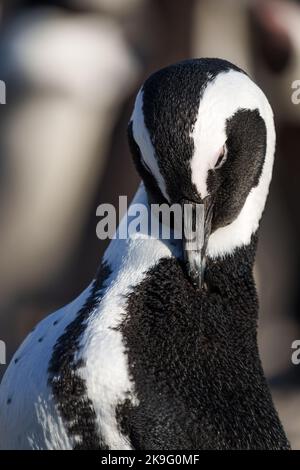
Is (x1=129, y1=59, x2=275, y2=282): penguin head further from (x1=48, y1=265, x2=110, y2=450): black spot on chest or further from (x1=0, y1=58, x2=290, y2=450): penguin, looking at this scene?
(x1=48, y1=265, x2=110, y2=450): black spot on chest

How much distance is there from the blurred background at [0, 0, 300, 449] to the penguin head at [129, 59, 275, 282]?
2.54 meters

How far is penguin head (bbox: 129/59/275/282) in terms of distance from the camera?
1.61m

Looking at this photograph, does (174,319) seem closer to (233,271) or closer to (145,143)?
(233,271)

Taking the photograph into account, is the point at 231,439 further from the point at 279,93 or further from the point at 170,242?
the point at 279,93

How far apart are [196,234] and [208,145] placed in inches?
4.6

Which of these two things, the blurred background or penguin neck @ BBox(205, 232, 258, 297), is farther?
the blurred background

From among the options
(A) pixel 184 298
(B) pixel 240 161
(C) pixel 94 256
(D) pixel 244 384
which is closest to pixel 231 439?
(D) pixel 244 384

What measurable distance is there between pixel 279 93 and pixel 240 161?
2873 mm

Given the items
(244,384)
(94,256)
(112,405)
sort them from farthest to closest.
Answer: (94,256) → (244,384) → (112,405)

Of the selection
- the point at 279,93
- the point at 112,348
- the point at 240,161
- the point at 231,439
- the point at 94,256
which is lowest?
the point at 231,439

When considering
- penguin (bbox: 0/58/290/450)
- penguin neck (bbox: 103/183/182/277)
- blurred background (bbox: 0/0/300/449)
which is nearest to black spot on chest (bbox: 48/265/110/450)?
penguin (bbox: 0/58/290/450)

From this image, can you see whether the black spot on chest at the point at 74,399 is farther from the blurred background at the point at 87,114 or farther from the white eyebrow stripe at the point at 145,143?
the blurred background at the point at 87,114

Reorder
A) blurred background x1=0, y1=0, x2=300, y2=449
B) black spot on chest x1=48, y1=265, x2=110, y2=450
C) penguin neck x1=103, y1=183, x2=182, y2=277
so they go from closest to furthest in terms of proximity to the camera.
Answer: black spot on chest x1=48, y1=265, x2=110, y2=450
penguin neck x1=103, y1=183, x2=182, y2=277
blurred background x1=0, y1=0, x2=300, y2=449

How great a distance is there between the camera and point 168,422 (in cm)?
161
